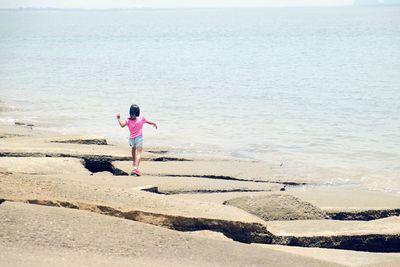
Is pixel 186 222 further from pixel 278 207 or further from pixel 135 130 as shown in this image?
pixel 135 130

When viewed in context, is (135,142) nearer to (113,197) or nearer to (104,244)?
(113,197)

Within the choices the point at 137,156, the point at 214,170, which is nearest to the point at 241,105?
the point at 214,170

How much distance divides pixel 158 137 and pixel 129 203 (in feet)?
33.7

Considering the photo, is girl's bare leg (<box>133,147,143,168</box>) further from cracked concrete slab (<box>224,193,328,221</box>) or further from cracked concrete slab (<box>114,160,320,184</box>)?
cracked concrete slab (<box>224,193,328,221</box>)

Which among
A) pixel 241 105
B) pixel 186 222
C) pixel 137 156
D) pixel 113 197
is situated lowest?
pixel 241 105

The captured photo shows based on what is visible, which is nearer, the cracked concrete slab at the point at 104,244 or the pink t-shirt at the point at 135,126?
the cracked concrete slab at the point at 104,244

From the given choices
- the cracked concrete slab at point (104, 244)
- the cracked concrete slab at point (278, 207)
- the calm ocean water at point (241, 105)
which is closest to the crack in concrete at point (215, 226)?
the cracked concrete slab at point (104, 244)

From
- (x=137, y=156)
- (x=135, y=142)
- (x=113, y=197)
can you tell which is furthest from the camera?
(x=135, y=142)

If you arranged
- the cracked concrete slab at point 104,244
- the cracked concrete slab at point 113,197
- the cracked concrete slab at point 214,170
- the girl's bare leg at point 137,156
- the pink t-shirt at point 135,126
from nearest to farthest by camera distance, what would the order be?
1. the cracked concrete slab at point 104,244
2. the cracked concrete slab at point 113,197
3. the girl's bare leg at point 137,156
4. the cracked concrete slab at point 214,170
5. the pink t-shirt at point 135,126

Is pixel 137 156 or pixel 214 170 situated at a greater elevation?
pixel 137 156

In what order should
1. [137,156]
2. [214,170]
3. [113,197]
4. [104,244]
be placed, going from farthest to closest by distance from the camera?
[214,170] → [137,156] → [113,197] → [104,244]

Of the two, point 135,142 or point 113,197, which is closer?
point 113,197

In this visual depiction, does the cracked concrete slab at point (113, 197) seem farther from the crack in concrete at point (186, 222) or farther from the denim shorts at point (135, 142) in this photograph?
the denim shorts at point (135, 142)

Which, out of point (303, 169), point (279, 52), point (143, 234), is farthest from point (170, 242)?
point (279, 52)
